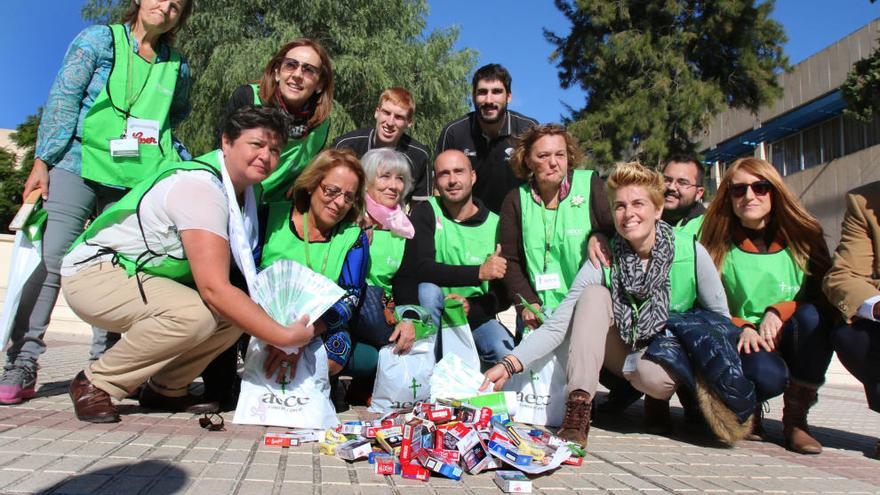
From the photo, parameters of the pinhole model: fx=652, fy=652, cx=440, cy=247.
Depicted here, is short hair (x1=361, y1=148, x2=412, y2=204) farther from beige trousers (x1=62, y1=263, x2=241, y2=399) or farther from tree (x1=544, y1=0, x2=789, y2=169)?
tree (x1=544, y1=0, x2=789, y2=169)

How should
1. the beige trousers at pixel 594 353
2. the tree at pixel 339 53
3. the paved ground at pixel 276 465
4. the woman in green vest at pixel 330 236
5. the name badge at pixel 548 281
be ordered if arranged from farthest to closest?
the tree at pixel 339 53 < the name badge at pixel 548 281 < the woman in green vest at pixel 330 236 < the beige trousers at pixel 594 353 < the paved ground at pixel 276 465

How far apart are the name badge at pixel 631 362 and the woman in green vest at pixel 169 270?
178 cm

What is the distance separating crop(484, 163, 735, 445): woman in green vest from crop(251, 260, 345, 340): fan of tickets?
3.29ft

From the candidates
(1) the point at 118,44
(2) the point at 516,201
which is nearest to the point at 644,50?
(2) the point at 516,201

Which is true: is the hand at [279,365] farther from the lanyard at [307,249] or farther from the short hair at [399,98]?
the short hair at [399,98]

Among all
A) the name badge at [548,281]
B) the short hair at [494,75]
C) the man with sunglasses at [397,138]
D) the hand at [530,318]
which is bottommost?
the hand at [530,318]

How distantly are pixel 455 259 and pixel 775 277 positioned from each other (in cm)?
197

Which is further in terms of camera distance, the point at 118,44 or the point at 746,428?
the point at 118,44

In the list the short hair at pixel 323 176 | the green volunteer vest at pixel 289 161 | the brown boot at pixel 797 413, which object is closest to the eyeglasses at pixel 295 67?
the green volunteer vest at pixel 289 161

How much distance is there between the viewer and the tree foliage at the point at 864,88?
39.6 feet

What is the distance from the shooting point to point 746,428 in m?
3.44

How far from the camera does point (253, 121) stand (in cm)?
341

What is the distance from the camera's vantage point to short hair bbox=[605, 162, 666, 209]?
3.69m

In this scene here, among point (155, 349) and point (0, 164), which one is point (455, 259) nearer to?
point (155, 349)
